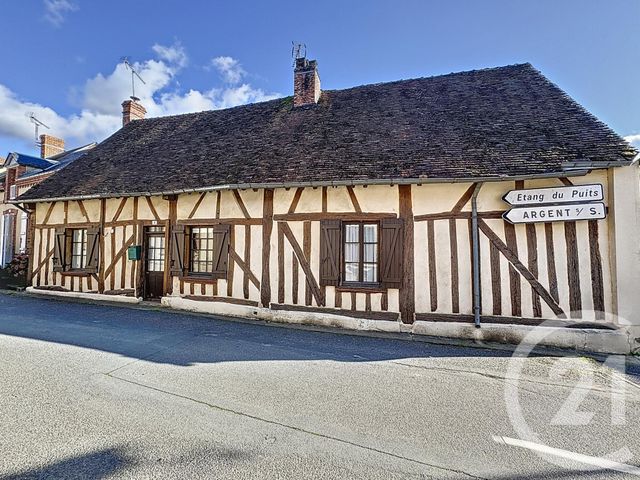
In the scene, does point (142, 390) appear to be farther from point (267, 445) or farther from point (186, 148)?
point (186, 148)

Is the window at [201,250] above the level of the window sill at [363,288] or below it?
above

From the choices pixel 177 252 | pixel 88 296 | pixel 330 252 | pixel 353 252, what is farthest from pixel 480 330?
pixel 88 296

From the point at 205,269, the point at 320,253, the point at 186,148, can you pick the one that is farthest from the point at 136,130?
the point at 320,253

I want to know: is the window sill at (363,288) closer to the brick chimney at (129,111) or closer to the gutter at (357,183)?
the gutter at (357,183)

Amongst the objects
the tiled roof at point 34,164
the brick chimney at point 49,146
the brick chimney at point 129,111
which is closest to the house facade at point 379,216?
the brick chimney at point 129,111

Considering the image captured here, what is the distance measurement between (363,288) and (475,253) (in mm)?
2009

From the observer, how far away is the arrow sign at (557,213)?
5.20 m

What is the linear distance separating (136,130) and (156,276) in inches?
229

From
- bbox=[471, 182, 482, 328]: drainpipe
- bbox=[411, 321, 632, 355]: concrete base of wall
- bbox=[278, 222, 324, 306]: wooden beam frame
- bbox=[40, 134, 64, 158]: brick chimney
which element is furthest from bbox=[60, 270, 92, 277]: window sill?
bbox=[40, 134, 64, 158]: brick chimney

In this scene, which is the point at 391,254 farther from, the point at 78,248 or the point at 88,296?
the point at 78,248

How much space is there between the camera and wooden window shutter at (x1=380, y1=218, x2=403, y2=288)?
6090 millimetres

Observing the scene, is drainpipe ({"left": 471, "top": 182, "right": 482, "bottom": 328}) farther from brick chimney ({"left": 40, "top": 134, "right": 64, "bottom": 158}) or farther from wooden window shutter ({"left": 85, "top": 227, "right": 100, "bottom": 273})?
brick chimney ({"left": 40, "top": 134, "right": 64, "bottom": 158})

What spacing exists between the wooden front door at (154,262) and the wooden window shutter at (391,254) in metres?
5.39

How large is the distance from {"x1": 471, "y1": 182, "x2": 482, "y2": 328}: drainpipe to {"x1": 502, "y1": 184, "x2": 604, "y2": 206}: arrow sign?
45 cm
